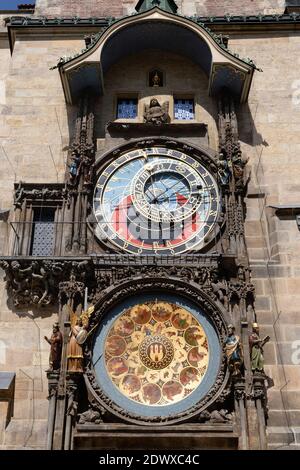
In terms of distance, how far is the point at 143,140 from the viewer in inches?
461

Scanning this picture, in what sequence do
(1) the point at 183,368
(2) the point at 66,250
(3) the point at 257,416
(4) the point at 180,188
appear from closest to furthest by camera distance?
(3) the point at 257,416
(1) the point at 183,368
(2) the point at 66,250
(4) the point at 180,188

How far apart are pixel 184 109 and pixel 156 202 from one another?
2.19m

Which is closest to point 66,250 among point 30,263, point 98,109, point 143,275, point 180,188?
point 30,263

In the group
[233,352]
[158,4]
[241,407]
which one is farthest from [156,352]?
[158,4]

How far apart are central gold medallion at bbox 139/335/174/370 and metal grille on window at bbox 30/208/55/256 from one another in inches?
86.7

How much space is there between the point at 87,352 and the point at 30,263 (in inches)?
66.0

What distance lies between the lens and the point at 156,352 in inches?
387

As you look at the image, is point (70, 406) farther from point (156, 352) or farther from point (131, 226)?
point (131, 226)

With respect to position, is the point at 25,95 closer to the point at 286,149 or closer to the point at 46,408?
the point at 286,149

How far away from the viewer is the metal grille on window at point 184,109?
40.4 feet

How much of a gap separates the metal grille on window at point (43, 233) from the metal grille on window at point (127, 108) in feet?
7.51

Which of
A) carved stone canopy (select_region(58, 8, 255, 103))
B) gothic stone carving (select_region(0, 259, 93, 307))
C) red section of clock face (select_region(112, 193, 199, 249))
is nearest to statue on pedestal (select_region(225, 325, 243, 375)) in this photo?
red section of clock face (select_region(112, 193, 199, 249))

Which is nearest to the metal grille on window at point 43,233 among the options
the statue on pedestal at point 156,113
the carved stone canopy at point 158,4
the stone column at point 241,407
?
the statue on pedestal at point 156,113

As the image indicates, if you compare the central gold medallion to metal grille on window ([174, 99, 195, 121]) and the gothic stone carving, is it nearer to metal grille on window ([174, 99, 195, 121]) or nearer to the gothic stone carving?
the gothic stone carving
